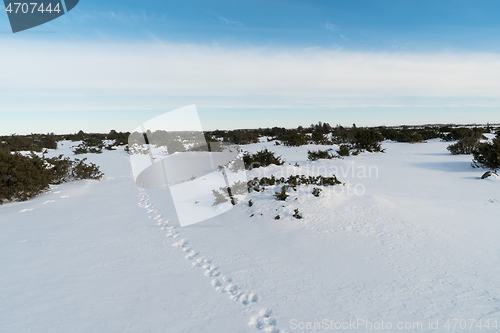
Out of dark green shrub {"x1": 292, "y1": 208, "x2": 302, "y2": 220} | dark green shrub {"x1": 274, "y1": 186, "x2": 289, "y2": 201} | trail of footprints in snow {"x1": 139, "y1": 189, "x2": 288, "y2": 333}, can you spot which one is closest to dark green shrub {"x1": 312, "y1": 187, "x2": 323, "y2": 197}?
dark green shrub {"x1": 274, "y1": 186, "x2": 289, "y2": 201}

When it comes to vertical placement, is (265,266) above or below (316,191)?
Answer: below

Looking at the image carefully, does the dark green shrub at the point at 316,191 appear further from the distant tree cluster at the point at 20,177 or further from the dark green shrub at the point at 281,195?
the distant tree cluster at the point at 20,177

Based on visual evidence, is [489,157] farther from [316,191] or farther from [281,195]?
[281,195]

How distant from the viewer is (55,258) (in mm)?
3865

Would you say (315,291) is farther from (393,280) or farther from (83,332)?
(83,332)

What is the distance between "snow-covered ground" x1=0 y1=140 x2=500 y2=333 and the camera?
99.0 inches

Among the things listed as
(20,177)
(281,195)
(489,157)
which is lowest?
(281,195)

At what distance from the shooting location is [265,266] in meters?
3.57

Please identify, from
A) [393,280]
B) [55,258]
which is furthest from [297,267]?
[55,258]

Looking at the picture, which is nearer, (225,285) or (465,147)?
(225,285)

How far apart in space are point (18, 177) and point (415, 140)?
23.4 m

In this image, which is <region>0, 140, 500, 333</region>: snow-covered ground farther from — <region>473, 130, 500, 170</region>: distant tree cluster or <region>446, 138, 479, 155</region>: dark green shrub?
<region>446, 138, 479, 155</region>: dark green shrub

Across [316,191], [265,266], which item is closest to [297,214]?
[316,191]

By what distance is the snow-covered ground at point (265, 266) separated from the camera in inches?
99.0
